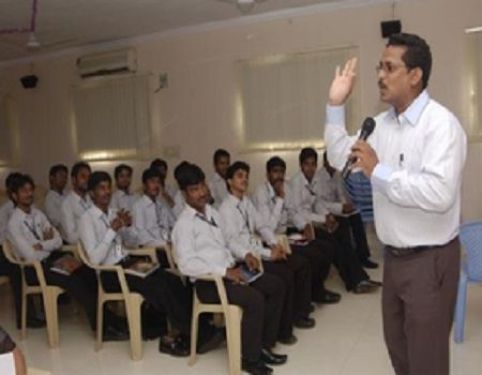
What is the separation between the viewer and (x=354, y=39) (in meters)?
5.52

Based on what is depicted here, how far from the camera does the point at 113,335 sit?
377 centimetres

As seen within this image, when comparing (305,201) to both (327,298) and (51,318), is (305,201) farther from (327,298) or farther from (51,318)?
(51,318)

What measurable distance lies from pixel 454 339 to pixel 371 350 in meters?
0.53

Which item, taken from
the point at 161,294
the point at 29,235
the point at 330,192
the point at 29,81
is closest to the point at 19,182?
the point at 29,235

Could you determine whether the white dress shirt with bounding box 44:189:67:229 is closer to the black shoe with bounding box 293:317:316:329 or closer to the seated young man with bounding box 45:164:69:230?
the seated young man with bounding box 45:164:69:230

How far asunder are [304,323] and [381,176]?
239cm

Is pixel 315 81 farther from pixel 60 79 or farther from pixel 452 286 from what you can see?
pixel 452 286

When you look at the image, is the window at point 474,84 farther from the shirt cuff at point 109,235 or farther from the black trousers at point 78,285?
the black trousers at point 78,285

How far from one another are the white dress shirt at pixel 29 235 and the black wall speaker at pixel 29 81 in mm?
3895

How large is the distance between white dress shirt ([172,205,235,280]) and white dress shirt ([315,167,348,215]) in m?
1.92

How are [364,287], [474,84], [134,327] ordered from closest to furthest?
[134,327], [364,287], [474,84]

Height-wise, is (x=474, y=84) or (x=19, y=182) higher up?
(x=474, y=84)

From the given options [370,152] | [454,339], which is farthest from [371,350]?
[370,152]

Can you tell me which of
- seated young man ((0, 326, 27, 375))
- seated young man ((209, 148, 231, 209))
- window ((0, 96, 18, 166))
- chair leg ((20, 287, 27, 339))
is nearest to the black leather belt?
seated young man ((0, 326, 27, 375))
